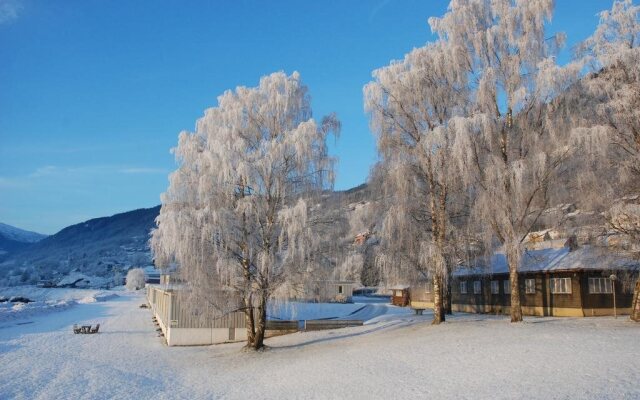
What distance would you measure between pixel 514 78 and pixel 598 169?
19.3ft

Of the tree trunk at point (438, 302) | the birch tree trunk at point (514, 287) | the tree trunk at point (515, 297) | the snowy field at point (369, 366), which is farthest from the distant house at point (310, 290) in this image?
the tree trunk at point (515, 297)

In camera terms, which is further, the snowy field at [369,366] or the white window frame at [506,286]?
the white window frame at [506,286]

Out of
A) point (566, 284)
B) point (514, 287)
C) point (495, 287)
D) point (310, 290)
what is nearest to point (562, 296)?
point (566, 284)

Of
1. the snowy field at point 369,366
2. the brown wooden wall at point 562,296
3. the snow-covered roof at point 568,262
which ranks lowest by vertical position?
the snowy field at point 369,366

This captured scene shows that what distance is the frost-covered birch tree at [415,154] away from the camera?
2577cm

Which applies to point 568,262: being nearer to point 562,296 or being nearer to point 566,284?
point 566,284

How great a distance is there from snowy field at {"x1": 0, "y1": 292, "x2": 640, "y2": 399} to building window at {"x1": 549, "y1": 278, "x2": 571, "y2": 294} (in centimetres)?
648

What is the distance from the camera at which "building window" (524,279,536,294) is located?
33.6 m

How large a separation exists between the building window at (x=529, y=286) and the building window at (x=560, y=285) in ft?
4.07

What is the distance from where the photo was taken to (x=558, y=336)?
2005 cm

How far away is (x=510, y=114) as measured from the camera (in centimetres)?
2497

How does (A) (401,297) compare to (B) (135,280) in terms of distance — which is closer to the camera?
(A) (401,297)

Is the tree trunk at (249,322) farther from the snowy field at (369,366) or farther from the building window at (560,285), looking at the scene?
the building window at (560,285)

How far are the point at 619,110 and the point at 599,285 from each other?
13004 millimetres
